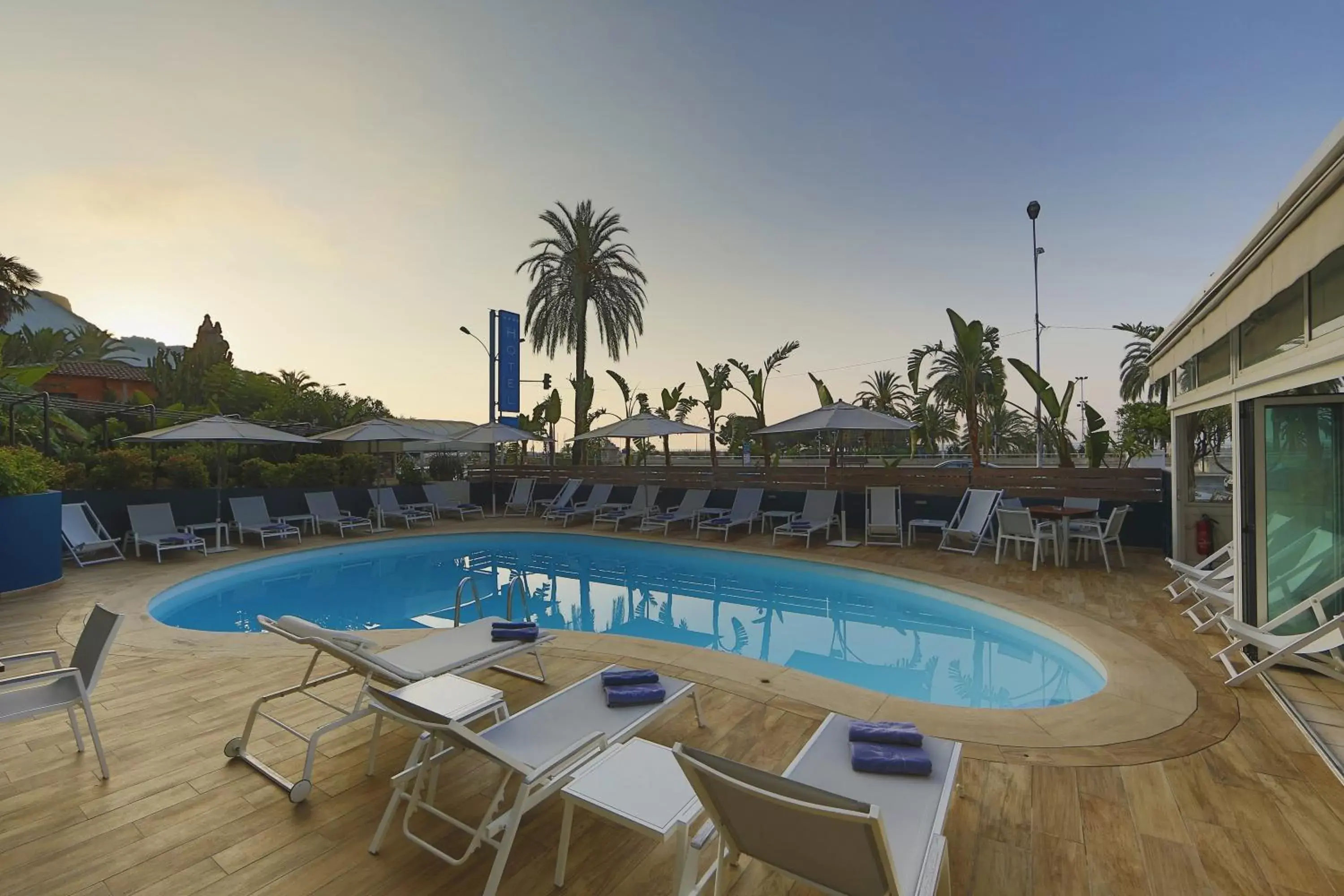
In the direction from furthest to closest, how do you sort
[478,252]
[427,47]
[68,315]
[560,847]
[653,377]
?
[68,315], [653,377], [478,252], [427,47], [560,847]

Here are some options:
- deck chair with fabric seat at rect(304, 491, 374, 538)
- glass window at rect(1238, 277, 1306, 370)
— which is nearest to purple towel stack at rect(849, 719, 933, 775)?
glass window at rect(1238, 277, 1306, 370)

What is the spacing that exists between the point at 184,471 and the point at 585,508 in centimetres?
770

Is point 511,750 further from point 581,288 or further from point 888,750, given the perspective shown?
point 581,288

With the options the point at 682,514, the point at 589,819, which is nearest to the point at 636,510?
the point at 682,514

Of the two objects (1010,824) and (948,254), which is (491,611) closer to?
(1010,824)

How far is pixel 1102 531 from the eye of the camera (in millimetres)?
8289

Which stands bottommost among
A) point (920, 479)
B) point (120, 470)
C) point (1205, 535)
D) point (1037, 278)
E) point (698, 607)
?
point (698, 607)

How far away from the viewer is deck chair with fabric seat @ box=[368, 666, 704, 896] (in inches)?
83.7

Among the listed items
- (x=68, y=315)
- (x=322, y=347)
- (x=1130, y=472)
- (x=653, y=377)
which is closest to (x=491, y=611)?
(x=1130, y=472)

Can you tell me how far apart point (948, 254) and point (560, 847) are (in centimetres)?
1441

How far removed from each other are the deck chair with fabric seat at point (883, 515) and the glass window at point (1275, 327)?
5.95 metres

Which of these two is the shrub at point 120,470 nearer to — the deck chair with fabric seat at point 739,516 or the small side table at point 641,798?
the deck chair with fabric seat at point 739,516

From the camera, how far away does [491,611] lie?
794 cm

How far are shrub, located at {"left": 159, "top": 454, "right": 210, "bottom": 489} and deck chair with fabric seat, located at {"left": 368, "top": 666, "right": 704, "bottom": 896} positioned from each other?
1131 centimetres
